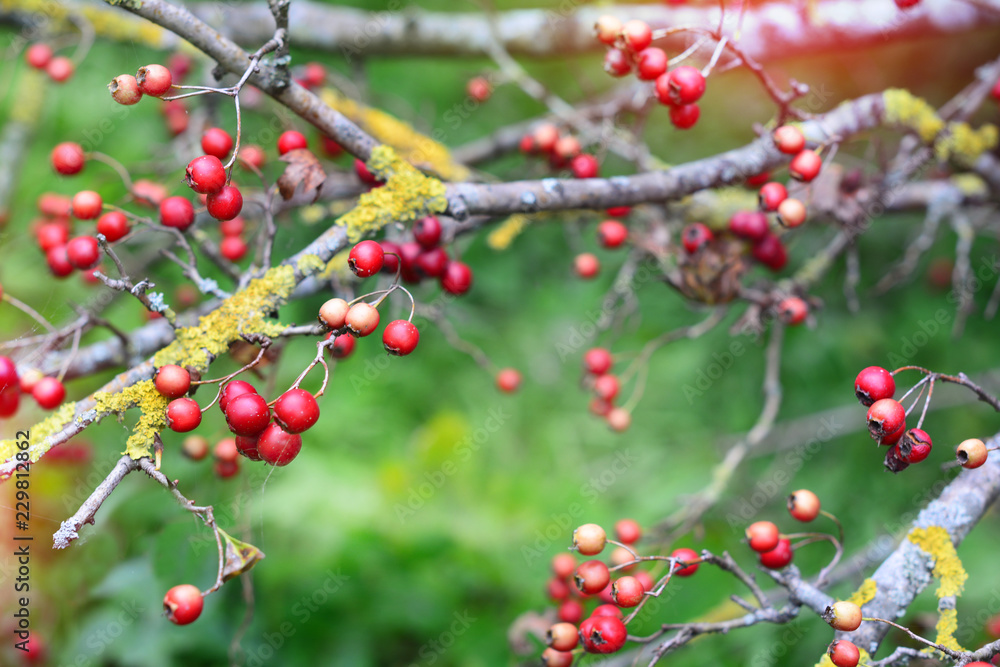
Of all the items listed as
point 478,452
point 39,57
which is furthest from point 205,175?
point 478,452

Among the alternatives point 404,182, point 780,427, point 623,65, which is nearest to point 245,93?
point 404,182

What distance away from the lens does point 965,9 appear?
7.74 ft

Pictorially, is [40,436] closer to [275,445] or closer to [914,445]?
[275,445]

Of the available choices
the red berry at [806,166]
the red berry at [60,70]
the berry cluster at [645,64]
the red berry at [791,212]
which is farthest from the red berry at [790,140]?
the red berry at [60,70]

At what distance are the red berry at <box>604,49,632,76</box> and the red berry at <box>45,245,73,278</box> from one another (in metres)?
1.62

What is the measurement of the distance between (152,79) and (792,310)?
172 cm

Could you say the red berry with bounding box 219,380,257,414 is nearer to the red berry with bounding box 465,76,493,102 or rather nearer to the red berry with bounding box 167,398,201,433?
the red berry with bounding box 167,398,201,433

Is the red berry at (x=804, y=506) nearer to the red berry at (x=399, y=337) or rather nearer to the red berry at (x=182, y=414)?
the red berry at (x=399, y=337)

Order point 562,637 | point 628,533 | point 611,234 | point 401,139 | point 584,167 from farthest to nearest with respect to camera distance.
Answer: point 401,139
point 611,234
point 584,167
point 628,533
point 562,637

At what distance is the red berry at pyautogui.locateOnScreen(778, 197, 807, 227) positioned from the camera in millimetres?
1619

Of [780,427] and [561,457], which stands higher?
[780,427]

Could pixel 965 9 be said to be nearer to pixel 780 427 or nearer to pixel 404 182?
pixel 780 427

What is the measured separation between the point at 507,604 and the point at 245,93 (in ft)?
7.89

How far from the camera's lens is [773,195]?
1.63 meters
